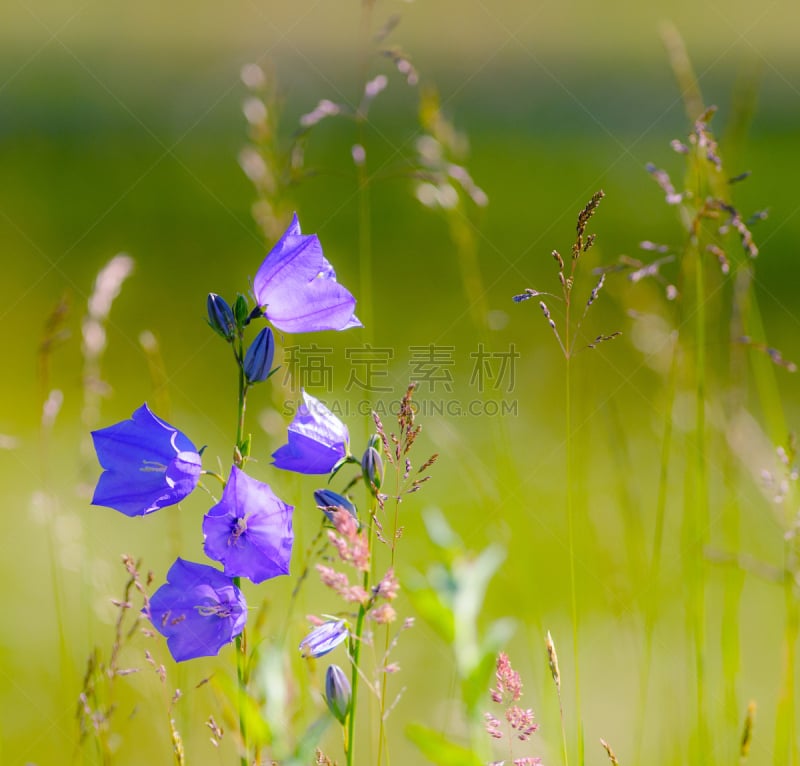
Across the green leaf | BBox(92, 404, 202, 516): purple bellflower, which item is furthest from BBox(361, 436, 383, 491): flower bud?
the green leaf

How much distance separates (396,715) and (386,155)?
399 cm

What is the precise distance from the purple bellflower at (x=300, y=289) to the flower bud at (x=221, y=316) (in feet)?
0.16

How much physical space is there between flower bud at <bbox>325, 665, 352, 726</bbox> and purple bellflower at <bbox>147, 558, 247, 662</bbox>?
103mm

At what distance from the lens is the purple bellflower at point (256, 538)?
882 mm

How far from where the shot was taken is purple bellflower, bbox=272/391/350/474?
3.26ft

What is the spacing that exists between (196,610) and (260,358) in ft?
0.88

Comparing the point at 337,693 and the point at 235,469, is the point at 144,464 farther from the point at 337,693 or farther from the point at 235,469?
the point at 337,693

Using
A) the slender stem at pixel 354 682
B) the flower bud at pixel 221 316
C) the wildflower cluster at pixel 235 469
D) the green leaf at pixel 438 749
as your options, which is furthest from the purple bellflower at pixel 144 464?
the green leaf at pixel 438 749

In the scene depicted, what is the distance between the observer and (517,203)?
5.65m

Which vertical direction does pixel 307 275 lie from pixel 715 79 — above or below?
below

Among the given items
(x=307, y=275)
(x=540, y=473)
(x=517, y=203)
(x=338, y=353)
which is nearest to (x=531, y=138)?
(x=517, y=203)

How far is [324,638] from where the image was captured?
0.93 m

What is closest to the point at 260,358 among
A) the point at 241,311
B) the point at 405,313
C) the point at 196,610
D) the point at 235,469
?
the point at 241,311

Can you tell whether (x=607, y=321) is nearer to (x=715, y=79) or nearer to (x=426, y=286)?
(x=426, y=286)
